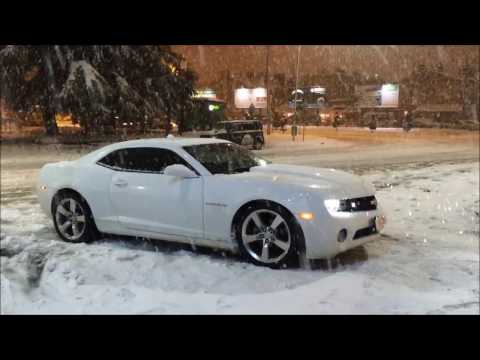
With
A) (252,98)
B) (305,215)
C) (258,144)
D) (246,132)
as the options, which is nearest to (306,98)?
(252,98)

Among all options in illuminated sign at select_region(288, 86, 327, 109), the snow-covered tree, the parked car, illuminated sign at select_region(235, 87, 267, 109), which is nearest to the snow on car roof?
the snow-covered tree

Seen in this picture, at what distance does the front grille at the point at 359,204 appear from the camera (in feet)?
16.6

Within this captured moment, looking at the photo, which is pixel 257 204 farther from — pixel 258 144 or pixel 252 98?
pixel 252 98

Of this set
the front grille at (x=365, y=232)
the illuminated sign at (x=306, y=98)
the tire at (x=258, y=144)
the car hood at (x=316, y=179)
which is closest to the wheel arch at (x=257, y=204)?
the car hood at (x=316, y=179)

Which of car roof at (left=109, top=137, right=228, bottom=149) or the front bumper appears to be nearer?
the front bumper

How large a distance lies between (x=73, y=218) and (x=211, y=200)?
1906 mm

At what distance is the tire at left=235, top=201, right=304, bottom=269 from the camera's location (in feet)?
16.4

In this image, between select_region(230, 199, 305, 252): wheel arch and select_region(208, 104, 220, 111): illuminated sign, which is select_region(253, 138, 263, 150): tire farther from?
select_region(230, 199, 305, 252): wheel arch

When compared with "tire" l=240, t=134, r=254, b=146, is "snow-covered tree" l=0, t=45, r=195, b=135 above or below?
above

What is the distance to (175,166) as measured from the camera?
539cm

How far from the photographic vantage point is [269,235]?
510 centimetres

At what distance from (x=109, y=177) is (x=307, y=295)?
269 cm

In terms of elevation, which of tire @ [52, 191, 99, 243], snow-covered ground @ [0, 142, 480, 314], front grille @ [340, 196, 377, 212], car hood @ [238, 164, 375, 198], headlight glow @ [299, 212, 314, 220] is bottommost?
snow-covered ground @ [0, 142, 480, 314]

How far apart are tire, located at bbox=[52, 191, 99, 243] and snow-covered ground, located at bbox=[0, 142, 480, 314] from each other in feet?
0.45
